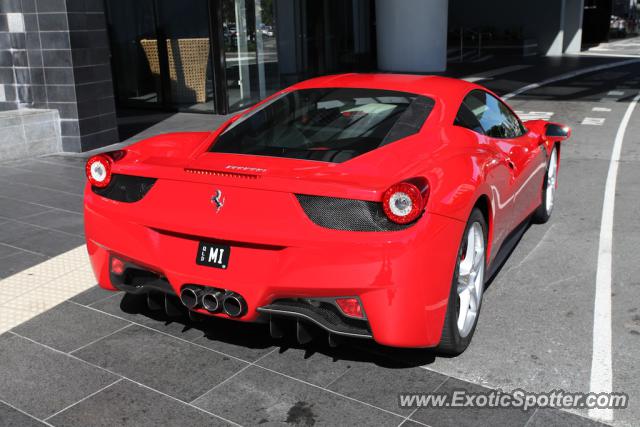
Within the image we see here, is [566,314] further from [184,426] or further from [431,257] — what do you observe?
[184,426]

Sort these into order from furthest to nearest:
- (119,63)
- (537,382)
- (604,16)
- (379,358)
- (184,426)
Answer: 1. (604,16)
2. (119,63)
3. (379,358)
4. (537,382)
5. (184,426)

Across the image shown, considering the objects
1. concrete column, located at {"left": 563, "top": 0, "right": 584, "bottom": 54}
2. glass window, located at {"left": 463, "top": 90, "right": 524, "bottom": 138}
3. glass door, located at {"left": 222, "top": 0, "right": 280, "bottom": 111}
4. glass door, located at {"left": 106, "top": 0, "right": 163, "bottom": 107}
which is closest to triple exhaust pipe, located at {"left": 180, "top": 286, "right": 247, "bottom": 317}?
glass window, located at {"left": 463, "top": 90, "right": 524, "bottom": 138}

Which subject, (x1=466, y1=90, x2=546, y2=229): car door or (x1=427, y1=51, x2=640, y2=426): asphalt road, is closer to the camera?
(x1=427, y1=51, x2=640, y2=426): asphalt road

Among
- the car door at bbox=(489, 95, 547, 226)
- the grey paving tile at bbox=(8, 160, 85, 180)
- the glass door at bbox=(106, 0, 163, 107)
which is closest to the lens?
the car door at bbox=(489, 95, 547, 226)

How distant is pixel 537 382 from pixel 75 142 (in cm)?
781

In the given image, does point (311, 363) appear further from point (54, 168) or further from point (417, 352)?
point (54, 168)

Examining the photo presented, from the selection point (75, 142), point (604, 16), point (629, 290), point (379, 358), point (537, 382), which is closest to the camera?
point (537, 382)

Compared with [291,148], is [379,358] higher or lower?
lower

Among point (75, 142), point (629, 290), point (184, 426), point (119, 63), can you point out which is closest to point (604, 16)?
point (119, 63)

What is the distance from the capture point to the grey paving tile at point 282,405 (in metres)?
3.26

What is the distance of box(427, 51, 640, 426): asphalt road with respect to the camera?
12.1ft

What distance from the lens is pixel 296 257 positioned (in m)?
3.32

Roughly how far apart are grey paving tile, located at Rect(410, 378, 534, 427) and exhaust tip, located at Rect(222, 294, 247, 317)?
3.00ft

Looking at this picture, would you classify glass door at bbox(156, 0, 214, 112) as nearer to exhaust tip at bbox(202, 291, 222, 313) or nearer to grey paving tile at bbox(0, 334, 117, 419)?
grey paving tile at bbox(0, 334, 117, 419)
